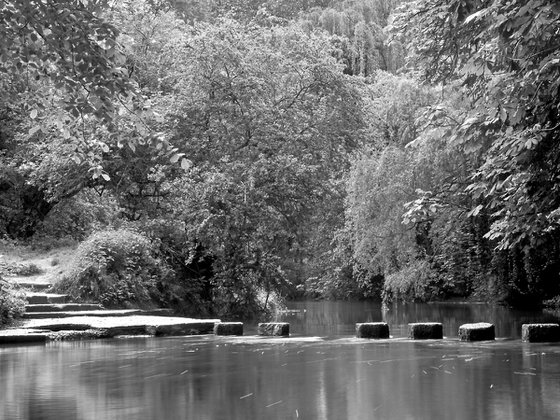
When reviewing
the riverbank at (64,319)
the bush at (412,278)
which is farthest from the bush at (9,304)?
the bush at (412,278)

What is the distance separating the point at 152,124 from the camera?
936 inches

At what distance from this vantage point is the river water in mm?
7414

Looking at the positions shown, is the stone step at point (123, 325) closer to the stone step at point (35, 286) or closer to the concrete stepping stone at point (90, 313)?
the concrete stepping stone at point (90, 313)

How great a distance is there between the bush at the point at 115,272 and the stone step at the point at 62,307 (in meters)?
0.36

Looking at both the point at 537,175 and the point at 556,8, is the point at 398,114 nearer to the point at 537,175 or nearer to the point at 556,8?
the point at 537,175

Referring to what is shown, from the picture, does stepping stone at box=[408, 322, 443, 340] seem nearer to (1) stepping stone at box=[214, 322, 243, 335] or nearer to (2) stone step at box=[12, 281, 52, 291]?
(1) stepping stone at box=[214, 322, 243, 335]

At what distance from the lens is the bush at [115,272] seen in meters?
18.2

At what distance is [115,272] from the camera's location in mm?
18969

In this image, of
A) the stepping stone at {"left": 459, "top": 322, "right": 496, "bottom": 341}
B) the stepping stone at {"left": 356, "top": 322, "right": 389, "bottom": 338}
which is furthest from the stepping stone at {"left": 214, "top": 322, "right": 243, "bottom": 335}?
the stepping stone at {"left": 459, "top": 322, "right": 496, "bottom": 341}

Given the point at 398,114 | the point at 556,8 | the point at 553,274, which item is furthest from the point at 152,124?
the point at 556,8

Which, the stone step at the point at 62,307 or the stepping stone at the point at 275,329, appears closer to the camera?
the stepping stone at the point at 275,329

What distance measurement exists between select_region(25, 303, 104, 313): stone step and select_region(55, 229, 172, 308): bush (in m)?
0.36

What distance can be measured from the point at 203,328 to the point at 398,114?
13.6 metres

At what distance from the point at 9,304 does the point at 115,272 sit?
12.6 feet
